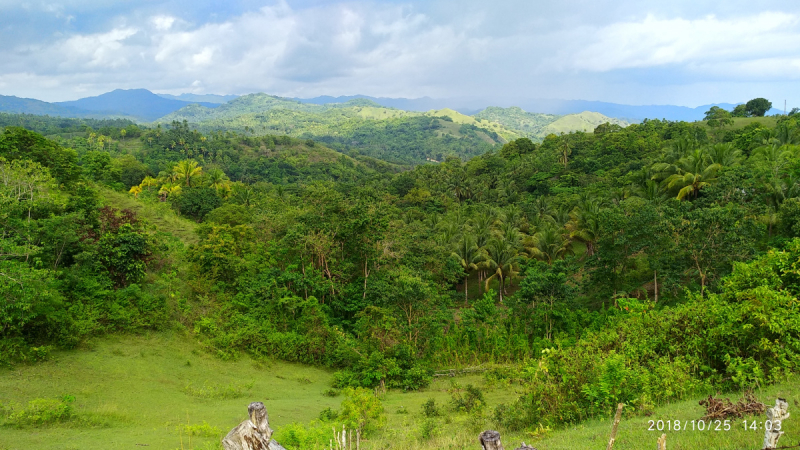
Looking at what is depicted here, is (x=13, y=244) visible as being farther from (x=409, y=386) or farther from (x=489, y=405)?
(x=489, y=405)

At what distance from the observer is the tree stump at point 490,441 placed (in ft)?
10.4

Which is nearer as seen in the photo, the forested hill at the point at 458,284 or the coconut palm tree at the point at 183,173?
the forested hill at the point at 458,284

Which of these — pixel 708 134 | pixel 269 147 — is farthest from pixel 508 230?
Answer: pixel 269 147

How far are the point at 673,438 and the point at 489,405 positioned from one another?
23.6 feet

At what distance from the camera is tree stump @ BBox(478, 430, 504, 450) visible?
10.4 feet

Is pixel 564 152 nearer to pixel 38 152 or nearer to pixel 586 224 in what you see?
pixel 586 224

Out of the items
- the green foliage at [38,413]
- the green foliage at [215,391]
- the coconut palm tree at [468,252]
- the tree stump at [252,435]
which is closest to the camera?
the tree stump at [252,435]

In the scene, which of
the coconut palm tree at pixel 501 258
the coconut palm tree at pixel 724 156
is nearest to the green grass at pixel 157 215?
the coconut palm tree at pixel 501 258

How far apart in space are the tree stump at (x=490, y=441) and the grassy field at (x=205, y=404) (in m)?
3.63

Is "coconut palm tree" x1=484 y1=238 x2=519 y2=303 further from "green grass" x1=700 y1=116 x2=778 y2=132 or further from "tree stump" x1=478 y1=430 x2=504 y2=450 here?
"green grass" x1=700 y1=116 x2=778 y2=132

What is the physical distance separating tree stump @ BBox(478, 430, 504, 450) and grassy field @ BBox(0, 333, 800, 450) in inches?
143

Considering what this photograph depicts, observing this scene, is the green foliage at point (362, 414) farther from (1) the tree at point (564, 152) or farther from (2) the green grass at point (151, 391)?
(1) the tree at point (564, 152)

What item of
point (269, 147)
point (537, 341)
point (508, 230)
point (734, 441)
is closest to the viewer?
point (734, 441)

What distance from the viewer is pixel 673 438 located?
5.72 meters
